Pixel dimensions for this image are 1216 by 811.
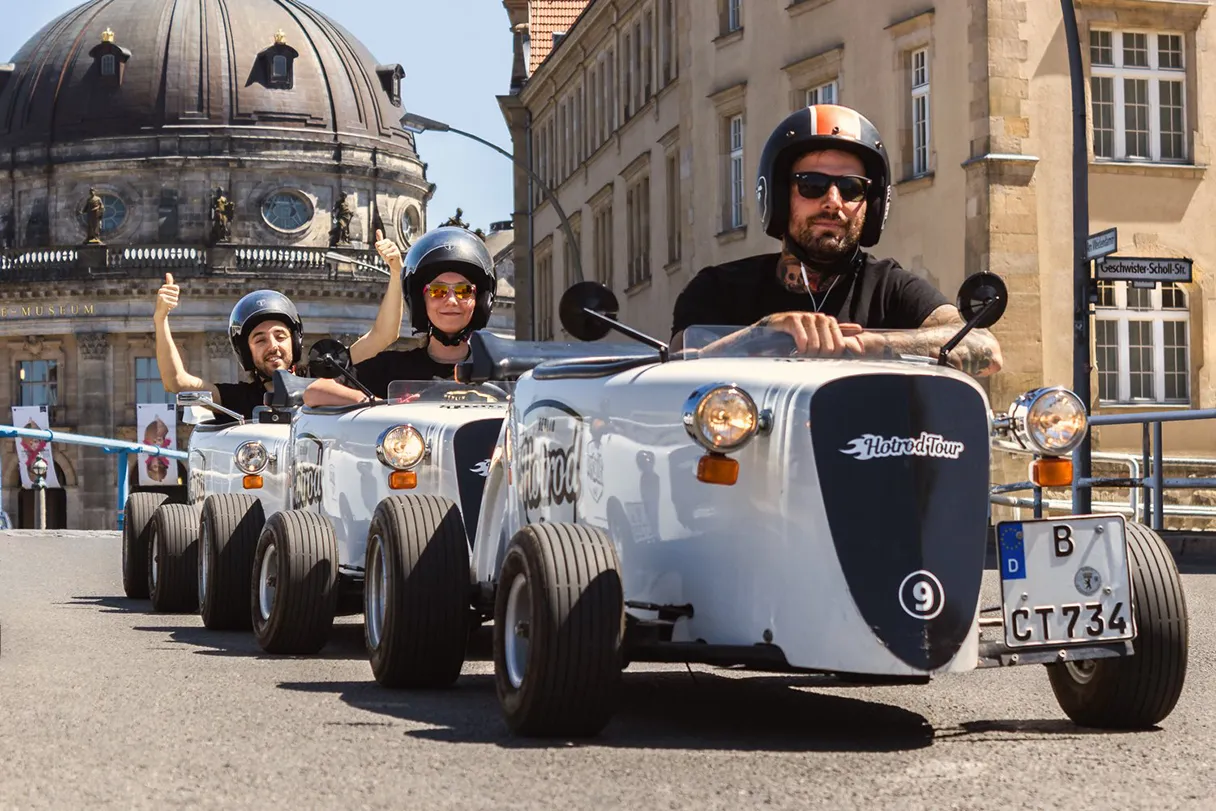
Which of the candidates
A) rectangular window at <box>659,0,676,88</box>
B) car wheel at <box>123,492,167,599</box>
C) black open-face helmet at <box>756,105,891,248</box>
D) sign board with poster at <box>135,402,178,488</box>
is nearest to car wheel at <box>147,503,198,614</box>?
car wheel at <box>123,492,167,599</box>

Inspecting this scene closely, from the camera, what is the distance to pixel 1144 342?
2997 centimetres

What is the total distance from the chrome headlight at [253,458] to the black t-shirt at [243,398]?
1311mm

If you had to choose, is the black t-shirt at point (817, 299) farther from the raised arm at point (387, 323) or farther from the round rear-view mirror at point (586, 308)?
the raised arm at point (387, 323)

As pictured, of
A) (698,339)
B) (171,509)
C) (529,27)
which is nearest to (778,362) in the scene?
(698,339)

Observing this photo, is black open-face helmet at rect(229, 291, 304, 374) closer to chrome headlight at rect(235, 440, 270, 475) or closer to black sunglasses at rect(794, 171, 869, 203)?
chrome headlight at rect(235, 440, 270, 475)

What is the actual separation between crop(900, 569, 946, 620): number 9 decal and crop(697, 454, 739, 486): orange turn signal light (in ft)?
1.76

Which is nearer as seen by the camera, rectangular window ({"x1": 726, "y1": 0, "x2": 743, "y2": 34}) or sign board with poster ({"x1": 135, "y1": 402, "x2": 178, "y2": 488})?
rectangular window ({"x1": 726, "y1": 0, "x2": 743, "y2": 34})

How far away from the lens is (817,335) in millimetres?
6539

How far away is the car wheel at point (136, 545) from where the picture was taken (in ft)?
48.2

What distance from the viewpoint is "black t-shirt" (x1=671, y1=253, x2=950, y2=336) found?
727 cm

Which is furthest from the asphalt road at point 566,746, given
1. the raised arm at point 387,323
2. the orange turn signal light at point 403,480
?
the raised arm at point 387,323

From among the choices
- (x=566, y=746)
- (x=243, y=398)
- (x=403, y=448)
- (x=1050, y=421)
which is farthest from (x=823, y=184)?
(x=243, y=398)

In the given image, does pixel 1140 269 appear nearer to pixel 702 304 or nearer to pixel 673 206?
pixel 702 304

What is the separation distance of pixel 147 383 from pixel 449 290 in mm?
100492
